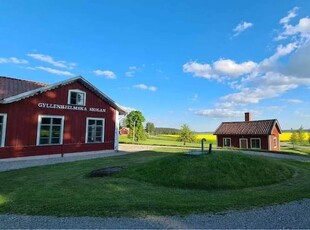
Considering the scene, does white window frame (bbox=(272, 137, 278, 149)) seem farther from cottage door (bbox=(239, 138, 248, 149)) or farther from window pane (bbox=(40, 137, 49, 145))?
window pane (bbox=(40, 137, 49, 145))

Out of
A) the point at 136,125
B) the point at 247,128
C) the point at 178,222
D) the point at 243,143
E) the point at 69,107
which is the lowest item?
the point at 178,222

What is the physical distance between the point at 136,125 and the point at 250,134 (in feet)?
95.6

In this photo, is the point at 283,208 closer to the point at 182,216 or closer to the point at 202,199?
the point at 202,199

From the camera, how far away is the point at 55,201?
22.6 feet

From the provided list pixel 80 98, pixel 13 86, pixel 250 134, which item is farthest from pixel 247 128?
pixel 13 86

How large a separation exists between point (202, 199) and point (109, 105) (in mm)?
15819

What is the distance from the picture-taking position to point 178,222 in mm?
5422

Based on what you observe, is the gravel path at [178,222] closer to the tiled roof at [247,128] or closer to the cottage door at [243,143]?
the tiled roof at [247,128]

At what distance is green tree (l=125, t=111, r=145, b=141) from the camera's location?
57.8 meters

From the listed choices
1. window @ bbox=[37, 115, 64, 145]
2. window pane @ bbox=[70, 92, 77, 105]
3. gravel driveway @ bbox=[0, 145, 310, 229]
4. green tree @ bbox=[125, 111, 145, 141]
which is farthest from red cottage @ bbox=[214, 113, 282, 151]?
gravel driveway @ bbox=[0, 145, 310, 229]

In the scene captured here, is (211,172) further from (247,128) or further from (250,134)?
(247,128)

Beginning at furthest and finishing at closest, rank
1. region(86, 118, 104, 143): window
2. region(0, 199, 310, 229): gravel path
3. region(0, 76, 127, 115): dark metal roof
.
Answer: region(86, 118, 104, 143): window
region(0, 76, 127, 115): dark metal roof
region(0, 199, 310, 229): gravel path

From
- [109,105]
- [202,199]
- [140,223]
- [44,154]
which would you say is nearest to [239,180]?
[202,199]

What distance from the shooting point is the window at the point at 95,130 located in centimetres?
2025
